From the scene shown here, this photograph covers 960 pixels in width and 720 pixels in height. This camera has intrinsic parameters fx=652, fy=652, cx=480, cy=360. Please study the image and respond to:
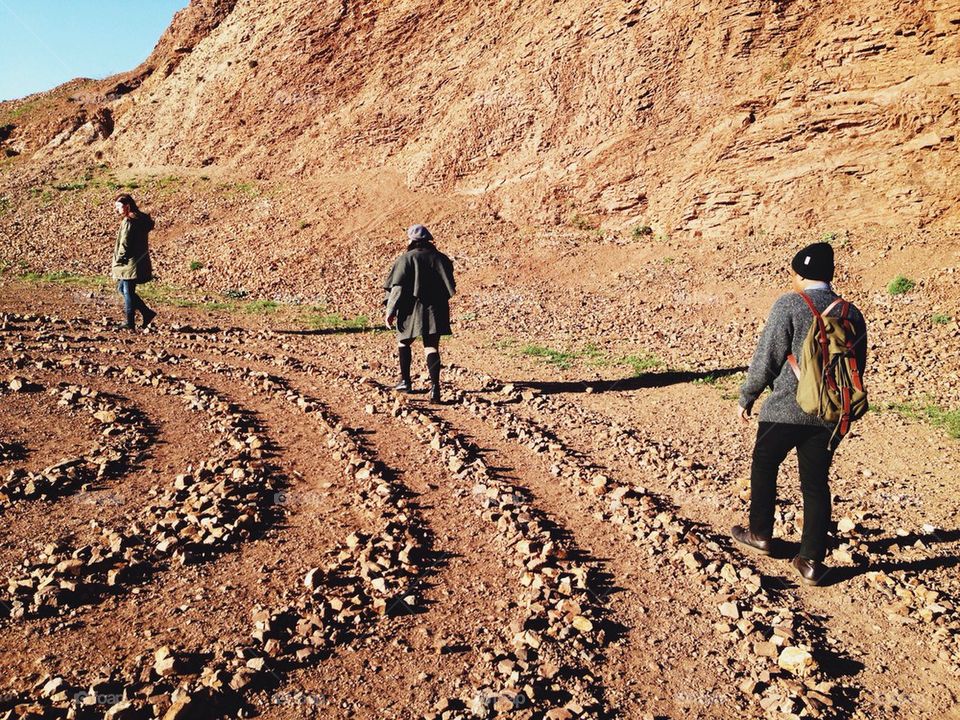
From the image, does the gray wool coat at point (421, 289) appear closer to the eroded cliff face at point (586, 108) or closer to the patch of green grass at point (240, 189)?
the eroded cliff face at point (586, 108)

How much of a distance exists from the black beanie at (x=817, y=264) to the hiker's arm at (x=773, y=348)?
24cm

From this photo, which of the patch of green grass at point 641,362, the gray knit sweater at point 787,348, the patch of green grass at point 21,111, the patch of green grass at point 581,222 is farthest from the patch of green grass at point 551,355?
the patch of green grass at point 21,111

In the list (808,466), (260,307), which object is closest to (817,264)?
(808,466)

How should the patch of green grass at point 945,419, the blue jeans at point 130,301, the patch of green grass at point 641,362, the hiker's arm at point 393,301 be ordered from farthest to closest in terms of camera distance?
the blue jeans at point 130,301
the patch of green grass at point 641,362
the hiker's arm at point 393,301
the patch of green grass at point 945,419

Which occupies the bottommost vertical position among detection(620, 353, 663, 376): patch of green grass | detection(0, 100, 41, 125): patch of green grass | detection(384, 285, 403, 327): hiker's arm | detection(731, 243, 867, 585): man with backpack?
detection(620, 353, 663, 376): patch of green grass

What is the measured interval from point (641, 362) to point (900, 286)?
4915mm

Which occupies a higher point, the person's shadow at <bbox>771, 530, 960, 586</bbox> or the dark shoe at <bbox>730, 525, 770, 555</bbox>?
the dark shoe at <bbox>730, 525, 770, 555</bbox>

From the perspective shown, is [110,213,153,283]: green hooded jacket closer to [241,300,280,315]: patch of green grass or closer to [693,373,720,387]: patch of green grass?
[241,300,280,315]: patch of green grass

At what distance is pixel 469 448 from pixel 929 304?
333 inches

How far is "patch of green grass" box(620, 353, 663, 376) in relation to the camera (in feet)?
31.4

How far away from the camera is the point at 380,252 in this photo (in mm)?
16656

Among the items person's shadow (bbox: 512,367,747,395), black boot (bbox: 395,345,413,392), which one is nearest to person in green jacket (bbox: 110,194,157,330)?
black boot (bbox: 395,345,413,392)

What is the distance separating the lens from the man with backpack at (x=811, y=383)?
13.2 feet

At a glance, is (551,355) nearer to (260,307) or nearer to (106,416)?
(106,416)
